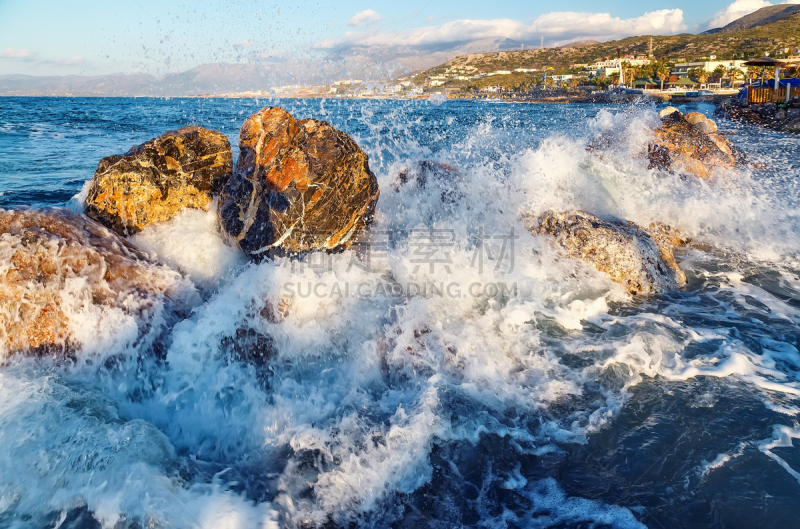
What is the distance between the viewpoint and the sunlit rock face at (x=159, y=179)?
16.4ft

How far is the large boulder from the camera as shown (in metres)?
4.86

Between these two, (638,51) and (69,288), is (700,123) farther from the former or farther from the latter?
(638,51)

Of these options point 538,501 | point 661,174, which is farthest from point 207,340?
point 661,174

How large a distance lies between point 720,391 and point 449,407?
2302 mm

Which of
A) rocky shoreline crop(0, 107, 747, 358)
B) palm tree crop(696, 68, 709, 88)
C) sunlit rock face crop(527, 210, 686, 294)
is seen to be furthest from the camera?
palm tree crop(696, 68, 709, 88)

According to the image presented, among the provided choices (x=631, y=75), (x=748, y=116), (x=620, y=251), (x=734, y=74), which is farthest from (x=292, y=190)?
(x=631, y=75)

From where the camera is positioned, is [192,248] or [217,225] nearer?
[192,248]

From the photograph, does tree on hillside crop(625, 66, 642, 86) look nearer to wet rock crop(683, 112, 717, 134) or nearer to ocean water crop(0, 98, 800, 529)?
wet rock crop(683, 112, 717, 134)

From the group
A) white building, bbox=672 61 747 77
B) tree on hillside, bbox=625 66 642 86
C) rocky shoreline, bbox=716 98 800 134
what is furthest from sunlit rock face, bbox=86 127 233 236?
white building, bbox=672 61 747 77

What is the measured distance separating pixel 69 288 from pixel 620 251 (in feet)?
20.1

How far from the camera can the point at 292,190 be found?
486 centimetres

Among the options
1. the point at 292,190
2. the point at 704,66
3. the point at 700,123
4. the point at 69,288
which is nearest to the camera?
the point at 69,288

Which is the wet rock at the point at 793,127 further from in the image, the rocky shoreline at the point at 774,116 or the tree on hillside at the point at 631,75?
the tree on hillside at the point at 631,75

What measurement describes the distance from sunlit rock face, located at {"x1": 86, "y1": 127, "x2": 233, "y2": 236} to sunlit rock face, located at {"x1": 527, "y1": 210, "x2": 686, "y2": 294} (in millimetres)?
4854
